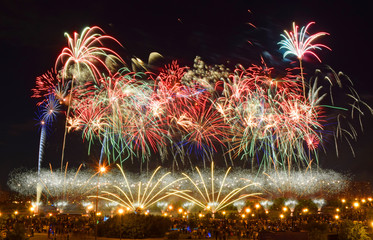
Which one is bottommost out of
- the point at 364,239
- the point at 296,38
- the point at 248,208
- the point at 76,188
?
the point at 364,239

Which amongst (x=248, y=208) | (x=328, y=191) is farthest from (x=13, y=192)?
(x=328, y=191)

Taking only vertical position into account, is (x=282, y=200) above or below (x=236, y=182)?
below

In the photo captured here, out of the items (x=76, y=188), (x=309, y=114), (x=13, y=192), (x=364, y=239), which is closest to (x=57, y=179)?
(x=76, y=188)

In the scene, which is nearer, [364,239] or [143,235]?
[364,239]

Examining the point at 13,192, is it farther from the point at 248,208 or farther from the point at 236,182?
the point at 248,208

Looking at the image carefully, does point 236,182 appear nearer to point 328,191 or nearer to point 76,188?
point 328,191

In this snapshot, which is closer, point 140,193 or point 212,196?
point 212,196

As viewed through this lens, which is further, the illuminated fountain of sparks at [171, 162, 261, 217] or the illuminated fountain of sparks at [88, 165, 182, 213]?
the illuminated fountain of sparks at [88, 165, 182, 213]

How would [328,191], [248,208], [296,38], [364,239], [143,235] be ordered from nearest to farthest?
[364,239] < [143,235] < [296,38] < [248,208] < [328,191]

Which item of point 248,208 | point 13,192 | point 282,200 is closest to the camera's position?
point 248,208

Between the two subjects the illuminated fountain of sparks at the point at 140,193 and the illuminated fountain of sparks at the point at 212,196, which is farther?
the illuminated fountain of sparks at the point at 140,193
